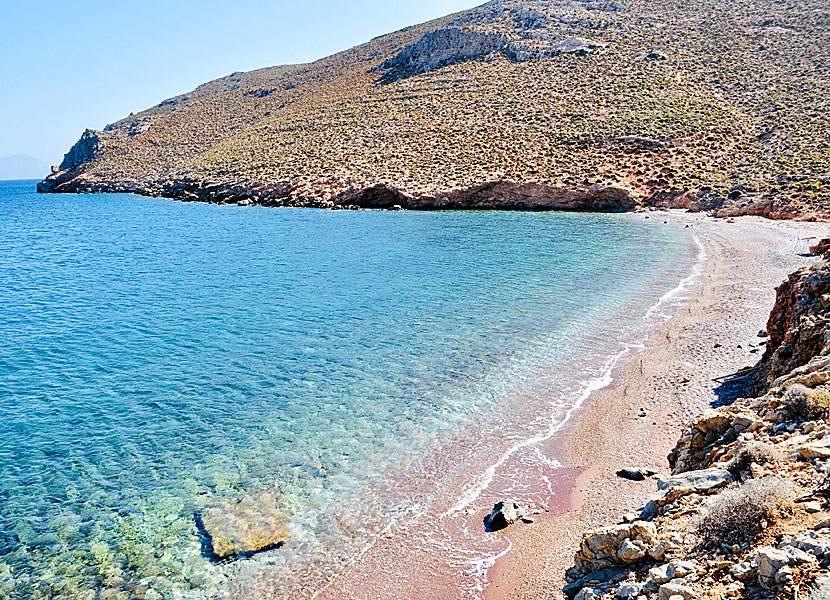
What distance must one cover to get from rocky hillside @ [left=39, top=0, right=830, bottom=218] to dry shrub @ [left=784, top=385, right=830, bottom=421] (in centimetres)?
3613

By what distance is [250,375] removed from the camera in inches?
572

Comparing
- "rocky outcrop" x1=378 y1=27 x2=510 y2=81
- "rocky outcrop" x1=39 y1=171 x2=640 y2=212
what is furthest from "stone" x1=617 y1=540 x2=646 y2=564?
"rocky outcrop" x1=378 y1=27 x2=510 y2=81

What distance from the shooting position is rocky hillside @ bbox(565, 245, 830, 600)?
440 cm

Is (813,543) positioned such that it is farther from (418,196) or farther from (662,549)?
(418,196)

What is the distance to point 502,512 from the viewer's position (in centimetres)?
857

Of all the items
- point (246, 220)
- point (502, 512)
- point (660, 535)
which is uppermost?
point (246, 220)

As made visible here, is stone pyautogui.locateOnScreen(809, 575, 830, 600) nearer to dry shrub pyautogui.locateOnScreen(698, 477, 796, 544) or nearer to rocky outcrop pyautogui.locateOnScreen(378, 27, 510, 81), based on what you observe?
dry shrub pyautogui.locateOnScreen(698, 477, 796, 544)

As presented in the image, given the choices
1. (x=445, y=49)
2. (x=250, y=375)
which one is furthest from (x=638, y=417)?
(x=445, y=49)

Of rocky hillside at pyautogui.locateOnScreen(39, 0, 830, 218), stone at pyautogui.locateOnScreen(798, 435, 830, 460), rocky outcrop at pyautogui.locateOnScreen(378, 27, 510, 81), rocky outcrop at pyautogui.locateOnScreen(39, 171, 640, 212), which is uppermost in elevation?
rocky outcrop at pyautogui.locateOnScreen(378, 27, 510, 81)

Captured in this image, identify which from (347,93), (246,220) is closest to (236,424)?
(246,220)

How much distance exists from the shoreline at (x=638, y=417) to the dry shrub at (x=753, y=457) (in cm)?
242

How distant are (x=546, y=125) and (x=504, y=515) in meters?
56.0

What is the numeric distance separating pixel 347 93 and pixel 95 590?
81761 millimetres

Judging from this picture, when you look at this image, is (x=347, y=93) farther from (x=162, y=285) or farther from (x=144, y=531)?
(x=144, y=531)
